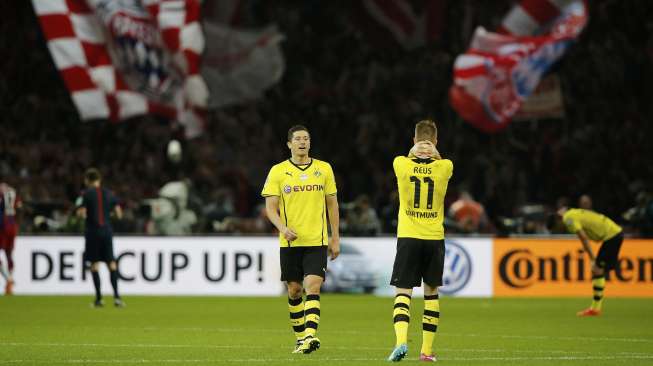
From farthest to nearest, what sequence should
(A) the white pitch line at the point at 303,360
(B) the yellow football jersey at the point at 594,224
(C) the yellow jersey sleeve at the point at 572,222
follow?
(B) the yellow football jersey at the point at 594,224 → (C) the yellow jersey sleeve at the point at 572,222 → (A) the white pitch line at the point at 303,360

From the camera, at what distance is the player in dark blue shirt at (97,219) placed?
69.5ft

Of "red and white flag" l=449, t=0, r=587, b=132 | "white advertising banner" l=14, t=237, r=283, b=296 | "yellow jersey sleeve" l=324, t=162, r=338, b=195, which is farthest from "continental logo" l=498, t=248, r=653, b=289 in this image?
"yellow jersey sleeve" l=324, t=162, r=338, b=195

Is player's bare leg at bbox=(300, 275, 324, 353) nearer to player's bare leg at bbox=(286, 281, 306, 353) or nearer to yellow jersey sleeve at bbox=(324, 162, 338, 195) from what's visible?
player's bare leg at bbox=(286, 281, 306, 353)

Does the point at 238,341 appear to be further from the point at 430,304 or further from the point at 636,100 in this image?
the point at 636,100

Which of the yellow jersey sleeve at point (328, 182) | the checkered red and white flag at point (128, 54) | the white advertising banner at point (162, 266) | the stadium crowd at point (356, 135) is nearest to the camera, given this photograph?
the yellow jersey sleeve at point (328, 182)

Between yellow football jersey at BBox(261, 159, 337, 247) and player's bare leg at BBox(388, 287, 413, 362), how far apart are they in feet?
3.97

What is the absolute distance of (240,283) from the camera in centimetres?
2584

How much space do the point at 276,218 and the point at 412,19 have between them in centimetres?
2160

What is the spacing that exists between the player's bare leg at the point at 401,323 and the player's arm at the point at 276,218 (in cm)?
118

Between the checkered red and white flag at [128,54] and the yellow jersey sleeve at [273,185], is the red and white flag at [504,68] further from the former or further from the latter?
the yellow jersey sleeve at [273,185]

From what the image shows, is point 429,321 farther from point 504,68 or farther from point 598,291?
point 504,68

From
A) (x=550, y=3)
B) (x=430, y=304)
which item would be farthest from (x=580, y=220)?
(x=430, y=304)

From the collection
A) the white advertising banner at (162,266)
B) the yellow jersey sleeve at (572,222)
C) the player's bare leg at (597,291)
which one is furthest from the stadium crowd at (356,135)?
the yellow jersey sleeve at (572,222)

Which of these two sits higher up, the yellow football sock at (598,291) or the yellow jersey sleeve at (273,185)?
the yellow jersey sleeve at (273,185)
